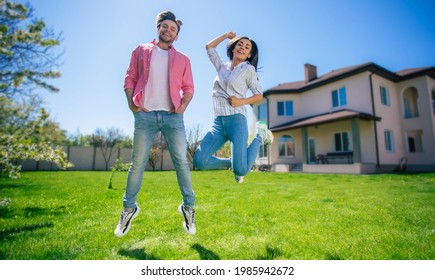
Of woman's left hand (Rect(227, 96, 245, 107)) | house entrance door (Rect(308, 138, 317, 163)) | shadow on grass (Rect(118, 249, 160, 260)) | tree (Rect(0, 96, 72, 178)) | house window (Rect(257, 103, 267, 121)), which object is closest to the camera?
shadow on grass (Rect(118, 249, 160, 260))

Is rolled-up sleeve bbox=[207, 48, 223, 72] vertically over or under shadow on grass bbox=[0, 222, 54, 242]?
over

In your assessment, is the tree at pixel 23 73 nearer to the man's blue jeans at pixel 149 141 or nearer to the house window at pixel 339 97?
the man's blue jeans at pixel 149 141

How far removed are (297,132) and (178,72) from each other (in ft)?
64.7

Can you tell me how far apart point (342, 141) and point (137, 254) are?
61.1ft

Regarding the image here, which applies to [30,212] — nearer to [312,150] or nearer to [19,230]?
[19,230]

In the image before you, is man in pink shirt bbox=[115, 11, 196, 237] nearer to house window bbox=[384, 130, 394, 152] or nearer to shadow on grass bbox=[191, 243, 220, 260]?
shadow on grass bbox=[191, 243, 220, 260]

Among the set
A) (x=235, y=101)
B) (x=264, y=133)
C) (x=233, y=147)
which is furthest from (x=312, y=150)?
(x=235, y=101)

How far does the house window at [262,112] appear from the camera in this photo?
925 inches

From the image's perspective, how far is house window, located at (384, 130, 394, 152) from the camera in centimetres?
1753

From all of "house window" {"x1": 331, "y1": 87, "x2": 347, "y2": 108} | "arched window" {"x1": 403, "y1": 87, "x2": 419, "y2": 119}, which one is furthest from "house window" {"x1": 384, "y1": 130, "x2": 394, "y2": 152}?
"house window" {"x1": 331, "y1": 87, "x2": 347, "y2": 108}

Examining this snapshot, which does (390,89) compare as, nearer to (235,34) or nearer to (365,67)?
(365,67)

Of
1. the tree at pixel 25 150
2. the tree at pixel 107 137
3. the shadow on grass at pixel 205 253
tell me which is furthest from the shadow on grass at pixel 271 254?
the tree at pixel 107 137

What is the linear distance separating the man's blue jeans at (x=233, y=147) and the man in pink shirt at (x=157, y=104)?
380 mm

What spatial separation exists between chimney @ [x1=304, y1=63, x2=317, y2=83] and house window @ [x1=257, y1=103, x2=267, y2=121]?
4.47 meters
